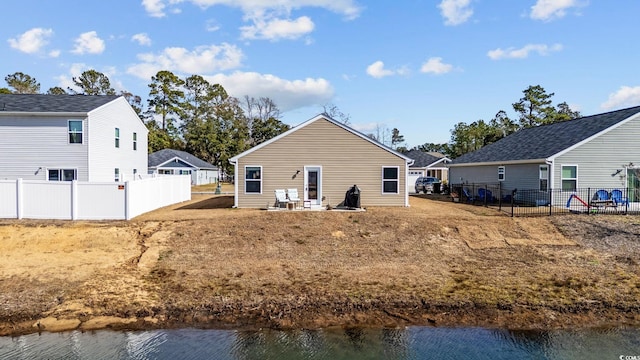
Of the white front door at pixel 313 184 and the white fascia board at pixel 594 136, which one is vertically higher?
the white fascia board at pixel 594 136

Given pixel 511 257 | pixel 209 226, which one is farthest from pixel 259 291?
pixel 511 257

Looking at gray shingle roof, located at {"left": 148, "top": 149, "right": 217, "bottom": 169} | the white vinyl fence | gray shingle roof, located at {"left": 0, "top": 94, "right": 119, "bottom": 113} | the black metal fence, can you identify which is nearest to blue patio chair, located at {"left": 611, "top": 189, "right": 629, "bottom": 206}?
the black metal fence

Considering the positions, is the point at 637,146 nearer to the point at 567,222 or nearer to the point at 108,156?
the point at 567,222

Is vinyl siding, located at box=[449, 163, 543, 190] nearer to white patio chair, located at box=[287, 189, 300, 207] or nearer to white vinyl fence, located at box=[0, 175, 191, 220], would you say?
white patio chair, located at box=[287, 189, 300, 207]

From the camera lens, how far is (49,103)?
21.1m

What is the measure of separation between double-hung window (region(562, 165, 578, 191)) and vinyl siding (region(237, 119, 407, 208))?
25.8 feet

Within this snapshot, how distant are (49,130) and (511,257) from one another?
21.5 meters

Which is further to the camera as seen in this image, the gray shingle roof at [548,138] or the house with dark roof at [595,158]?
the gray shingle roof at [548,138]

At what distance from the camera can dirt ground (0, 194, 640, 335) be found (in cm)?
922

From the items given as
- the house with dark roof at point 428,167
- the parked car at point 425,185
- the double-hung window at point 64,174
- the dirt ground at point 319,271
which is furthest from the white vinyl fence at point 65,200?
the house with dark roof at point 428,167

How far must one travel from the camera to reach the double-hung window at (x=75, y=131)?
66.2ft

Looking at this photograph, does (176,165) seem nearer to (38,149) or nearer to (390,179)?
(38,149)

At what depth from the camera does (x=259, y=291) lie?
33.9 feet

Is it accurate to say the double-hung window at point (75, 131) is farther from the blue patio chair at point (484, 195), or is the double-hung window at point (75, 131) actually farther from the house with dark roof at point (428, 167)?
the house with dark roof at point (428, 167)
